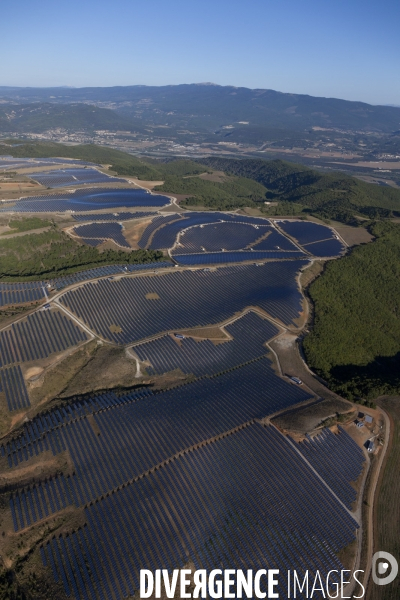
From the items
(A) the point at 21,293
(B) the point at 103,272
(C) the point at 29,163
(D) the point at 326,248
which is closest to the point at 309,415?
(B) the point at 103,272

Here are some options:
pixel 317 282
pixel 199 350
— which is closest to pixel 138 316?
pixel 199 350

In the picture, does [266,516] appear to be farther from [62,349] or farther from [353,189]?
[353,189]

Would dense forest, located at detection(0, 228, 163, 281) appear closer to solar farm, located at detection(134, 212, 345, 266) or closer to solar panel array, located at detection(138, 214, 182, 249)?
solar panel array, located at detection(138, 214, 182, 249)

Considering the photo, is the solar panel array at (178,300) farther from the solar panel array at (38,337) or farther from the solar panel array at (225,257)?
the solar panel array at (225,257)

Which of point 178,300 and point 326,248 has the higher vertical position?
point 326,248

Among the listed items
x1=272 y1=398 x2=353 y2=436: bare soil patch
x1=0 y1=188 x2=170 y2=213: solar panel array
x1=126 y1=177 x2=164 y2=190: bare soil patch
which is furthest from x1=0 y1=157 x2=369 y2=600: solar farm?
x1=126 y1=177 x2=164 y2=190: bare soil patch

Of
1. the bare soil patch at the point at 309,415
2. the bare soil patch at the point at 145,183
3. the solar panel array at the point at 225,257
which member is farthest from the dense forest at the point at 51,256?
the bare soil patch at the point at 145,183

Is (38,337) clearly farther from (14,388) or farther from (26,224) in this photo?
(26,224)
